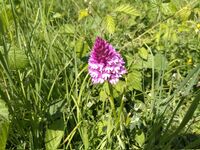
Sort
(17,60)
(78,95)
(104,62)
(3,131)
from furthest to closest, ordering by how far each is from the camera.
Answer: (78,95) → (17,60) → (104,62) → (3,131)

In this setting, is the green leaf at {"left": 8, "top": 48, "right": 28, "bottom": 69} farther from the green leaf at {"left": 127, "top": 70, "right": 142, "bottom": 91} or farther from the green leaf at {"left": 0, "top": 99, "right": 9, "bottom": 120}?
the green leaf at {"left": 127, "top": 70, "right": 142, "bottom": 91}

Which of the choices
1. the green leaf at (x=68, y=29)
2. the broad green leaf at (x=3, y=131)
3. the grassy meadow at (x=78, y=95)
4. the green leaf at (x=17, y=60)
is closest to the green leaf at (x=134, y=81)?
the grassy meadow at (x=78, y=95)

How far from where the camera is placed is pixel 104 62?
3.96ft

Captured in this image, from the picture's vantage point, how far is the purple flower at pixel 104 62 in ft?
3.90

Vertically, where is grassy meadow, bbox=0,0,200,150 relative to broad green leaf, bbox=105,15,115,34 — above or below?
below

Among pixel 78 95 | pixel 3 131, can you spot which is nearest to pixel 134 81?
pixel 78 95

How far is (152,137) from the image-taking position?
53.0 inches

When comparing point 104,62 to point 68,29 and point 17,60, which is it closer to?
point 17,60

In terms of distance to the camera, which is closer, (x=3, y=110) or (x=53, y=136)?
(x=3, y=110)

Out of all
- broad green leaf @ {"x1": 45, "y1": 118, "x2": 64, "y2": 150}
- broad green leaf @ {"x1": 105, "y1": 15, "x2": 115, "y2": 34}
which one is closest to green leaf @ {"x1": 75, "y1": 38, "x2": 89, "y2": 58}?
broad green leaf @ {"x1": 105, "y1": 15, "x2": 115, "y2": 34}

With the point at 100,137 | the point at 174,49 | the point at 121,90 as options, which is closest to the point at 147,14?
the point at 174,49

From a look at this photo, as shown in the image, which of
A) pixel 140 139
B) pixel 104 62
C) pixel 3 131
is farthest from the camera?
pixel 140 139

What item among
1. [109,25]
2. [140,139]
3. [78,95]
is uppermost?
[109,25]

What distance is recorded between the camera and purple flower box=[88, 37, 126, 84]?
3.90ft
